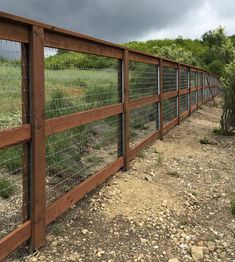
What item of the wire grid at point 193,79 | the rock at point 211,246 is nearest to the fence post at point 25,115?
the rock at point 211,246

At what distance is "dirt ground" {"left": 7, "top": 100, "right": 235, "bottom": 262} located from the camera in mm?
3963

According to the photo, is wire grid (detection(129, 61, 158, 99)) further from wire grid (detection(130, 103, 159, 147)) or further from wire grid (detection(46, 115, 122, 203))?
wire grid (detection(46, 115, 122, 203))

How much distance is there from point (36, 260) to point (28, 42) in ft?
5.53

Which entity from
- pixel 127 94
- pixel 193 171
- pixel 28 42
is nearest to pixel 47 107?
pixel 28 42

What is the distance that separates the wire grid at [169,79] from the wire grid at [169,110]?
293 millimetres

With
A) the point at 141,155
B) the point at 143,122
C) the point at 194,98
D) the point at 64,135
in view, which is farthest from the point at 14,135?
the point at 194,98

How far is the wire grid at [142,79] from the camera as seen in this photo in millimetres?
6938

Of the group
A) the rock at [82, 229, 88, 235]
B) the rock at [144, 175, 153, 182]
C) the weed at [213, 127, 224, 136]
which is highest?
the weed at [213, 127, 224, 136]

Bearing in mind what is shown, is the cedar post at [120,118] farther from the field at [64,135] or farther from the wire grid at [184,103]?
the wire grid at [184,103]

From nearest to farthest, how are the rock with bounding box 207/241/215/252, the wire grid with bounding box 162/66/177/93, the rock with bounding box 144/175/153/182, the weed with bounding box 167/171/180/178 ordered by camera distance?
the rock with bounding box 207/241/215/252
the rock with bounding box 144/175/153/182
the weed with bounding box 167/171/180/178
the wire grid with bounding box 162/66/177/93

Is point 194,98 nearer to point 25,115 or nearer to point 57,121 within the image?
point 57,121

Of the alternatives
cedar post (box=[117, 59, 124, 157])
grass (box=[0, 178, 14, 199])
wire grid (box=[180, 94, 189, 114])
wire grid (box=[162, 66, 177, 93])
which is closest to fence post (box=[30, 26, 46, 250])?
grass (box=[0, 178, 14, 199])

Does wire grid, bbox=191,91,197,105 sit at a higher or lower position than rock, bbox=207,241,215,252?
higher

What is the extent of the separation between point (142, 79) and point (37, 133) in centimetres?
428
